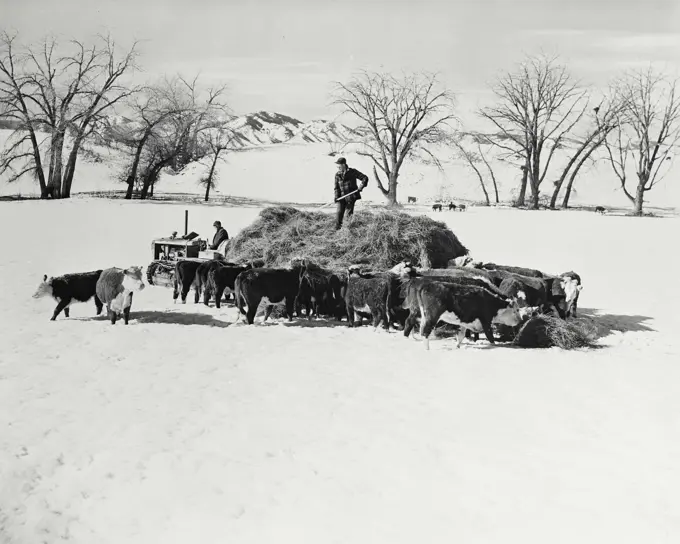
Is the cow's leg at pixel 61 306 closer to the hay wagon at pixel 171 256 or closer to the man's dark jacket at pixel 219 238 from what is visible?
the hay wagon at pixel 171 256

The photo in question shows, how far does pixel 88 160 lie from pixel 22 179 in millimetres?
9188

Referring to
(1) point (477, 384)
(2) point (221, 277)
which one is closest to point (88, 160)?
(2) point (221, 277)

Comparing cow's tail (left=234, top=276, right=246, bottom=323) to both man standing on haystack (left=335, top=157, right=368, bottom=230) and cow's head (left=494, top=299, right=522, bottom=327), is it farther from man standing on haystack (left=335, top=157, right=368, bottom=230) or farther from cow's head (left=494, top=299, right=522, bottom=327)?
cow's head (left=494, top=299, right=522, bottom=327)

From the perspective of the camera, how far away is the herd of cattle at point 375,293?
339 inches

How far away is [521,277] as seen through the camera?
407 inches

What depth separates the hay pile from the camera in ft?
37.4

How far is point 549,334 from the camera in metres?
8.62

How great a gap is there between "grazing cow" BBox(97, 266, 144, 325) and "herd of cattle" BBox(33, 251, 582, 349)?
0.05 feet

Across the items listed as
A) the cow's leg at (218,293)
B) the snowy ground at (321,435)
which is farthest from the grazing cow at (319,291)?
the cow's leg at (218,293)

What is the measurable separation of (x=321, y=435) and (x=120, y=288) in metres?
5.10

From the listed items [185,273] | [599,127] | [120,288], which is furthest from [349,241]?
[599,127]

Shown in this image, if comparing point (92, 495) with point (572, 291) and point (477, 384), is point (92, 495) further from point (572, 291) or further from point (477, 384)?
point (572, 291)

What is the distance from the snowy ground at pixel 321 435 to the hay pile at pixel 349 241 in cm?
209

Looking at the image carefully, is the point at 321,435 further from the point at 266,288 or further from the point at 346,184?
the point at 346,184
